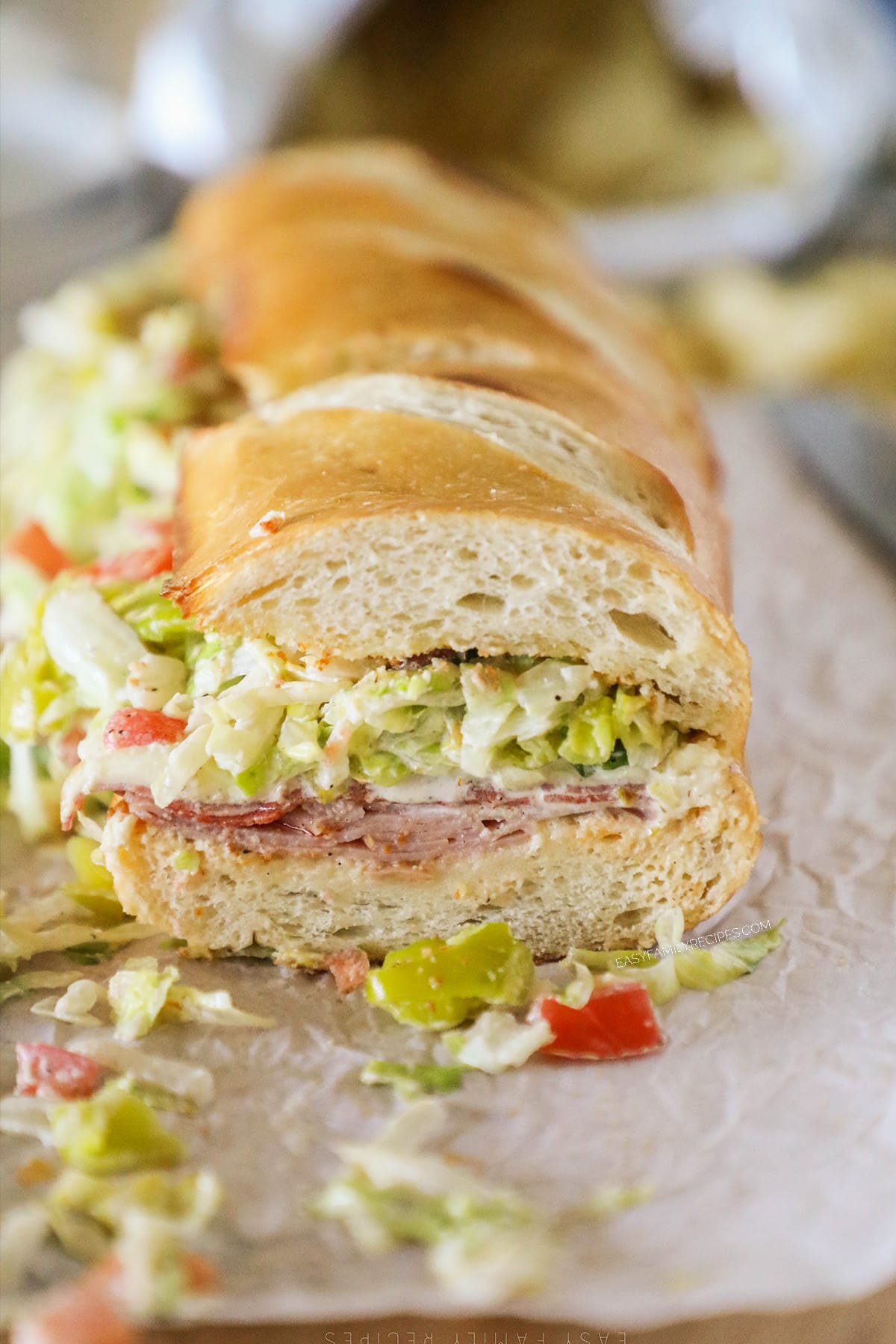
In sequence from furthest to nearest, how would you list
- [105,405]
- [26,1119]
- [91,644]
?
[105,405], [91,644], [26,1119]

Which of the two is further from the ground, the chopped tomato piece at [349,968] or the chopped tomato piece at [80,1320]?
the chopped tomato piece at [80,1320]

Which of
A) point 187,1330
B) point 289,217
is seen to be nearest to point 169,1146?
point 187,1330

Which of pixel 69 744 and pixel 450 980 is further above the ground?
pixel 69 744

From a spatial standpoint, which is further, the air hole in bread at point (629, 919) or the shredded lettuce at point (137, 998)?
the air hole in bread at point (629, 919)

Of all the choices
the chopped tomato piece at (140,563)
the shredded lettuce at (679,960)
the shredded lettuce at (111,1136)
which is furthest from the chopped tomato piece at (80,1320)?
the chopped tomato piece at (140,563)

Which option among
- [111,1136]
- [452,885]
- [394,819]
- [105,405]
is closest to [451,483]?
[394,819]

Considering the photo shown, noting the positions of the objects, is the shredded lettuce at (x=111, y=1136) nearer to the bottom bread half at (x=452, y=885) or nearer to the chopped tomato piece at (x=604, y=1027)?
the bottom bread half at (x=452, y=885)

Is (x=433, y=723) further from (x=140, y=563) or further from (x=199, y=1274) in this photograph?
(x=199, y=1274)
